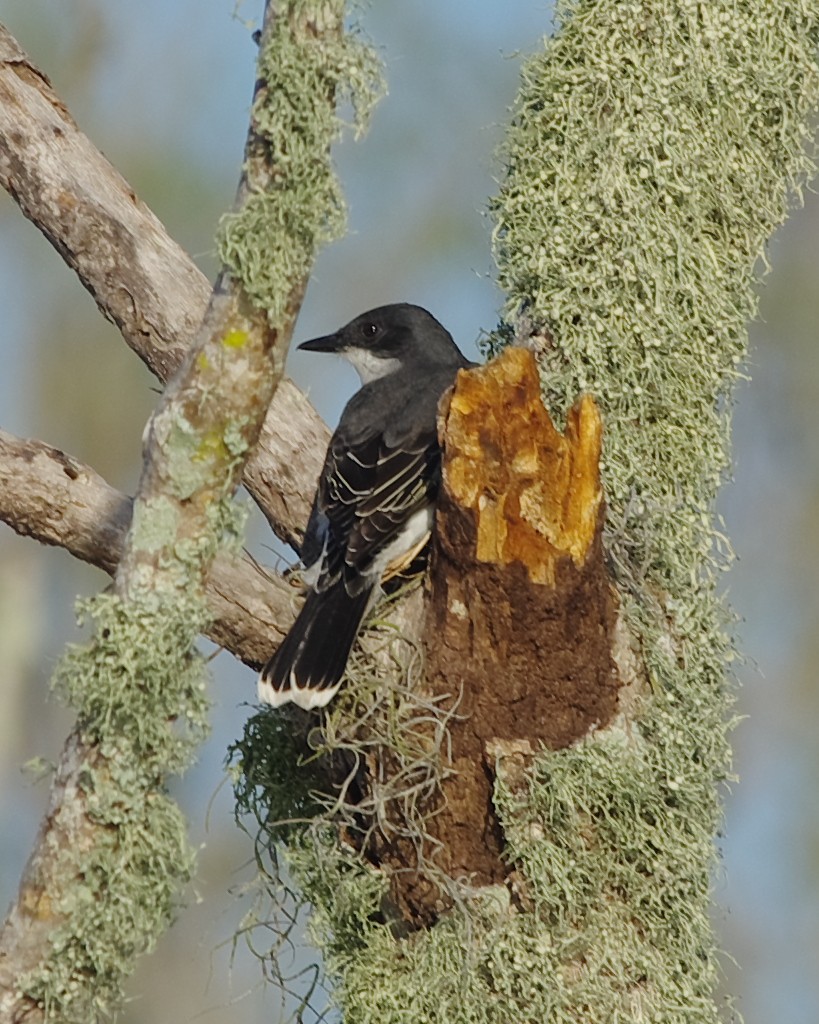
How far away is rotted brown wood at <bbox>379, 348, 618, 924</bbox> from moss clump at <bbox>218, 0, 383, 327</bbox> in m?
0.81

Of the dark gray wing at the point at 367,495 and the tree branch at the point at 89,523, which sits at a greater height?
the dark gray wing at the point at 367,495

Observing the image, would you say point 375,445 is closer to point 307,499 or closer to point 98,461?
point 307,499

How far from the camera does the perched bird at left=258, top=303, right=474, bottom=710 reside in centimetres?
391

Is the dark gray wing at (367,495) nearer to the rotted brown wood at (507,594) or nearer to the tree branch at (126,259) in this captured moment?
the tree branch at (126,259)

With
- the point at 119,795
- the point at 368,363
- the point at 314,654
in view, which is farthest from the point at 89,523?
the point at 368,363

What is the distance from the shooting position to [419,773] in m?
3.80

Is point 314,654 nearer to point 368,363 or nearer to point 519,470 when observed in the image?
point 519,470

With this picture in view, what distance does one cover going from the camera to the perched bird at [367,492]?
3.91 metres

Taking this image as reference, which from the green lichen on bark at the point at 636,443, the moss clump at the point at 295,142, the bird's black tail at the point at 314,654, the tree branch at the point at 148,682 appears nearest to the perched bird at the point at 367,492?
the bird's black tail at the point at 314,654

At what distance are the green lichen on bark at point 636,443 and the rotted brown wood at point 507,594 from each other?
11 cm

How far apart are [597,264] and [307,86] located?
62.1 inches

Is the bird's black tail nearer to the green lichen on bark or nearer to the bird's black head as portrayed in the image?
the green lichen on bark

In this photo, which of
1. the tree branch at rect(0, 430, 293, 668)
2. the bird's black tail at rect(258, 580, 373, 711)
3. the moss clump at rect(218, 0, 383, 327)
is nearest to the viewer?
the moss clump at rect(218, 0, 383, 327)

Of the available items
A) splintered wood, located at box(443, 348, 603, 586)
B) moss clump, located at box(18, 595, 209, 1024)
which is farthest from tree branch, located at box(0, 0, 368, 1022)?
splintered wood, located at box(443, 348, 603, 586)
